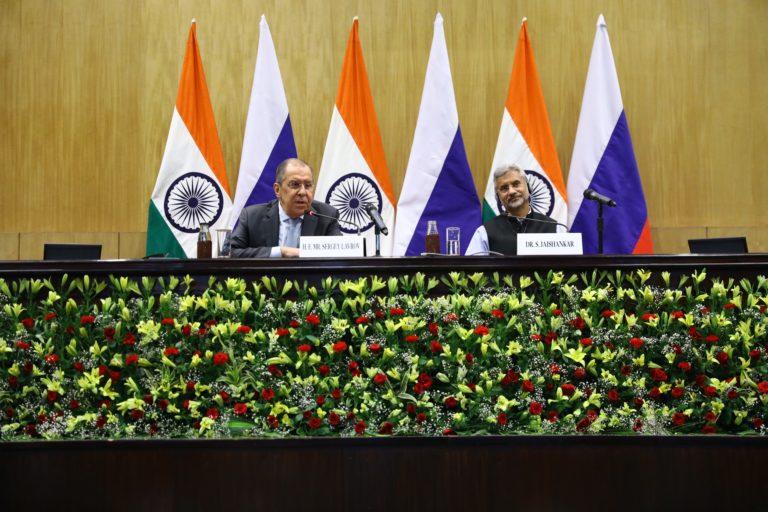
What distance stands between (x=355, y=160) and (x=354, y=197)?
257 mm

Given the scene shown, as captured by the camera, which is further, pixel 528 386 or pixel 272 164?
pixel 272 164

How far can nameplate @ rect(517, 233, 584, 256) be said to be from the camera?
324cm

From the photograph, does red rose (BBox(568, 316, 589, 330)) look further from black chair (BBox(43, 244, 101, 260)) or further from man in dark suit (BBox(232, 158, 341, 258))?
black chair (BBox(43, 244, 101, 260))

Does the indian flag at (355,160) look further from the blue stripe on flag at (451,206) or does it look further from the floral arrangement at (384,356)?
the floral arrangement at (384,356)

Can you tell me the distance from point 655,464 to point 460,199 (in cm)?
273

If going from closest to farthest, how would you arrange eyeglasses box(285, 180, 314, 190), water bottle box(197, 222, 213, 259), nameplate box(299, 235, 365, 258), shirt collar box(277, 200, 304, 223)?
nameplate box(299, 235, 365, 258)
water bottle box(197, 222, 213, 259)
eyeglasses box(285, 180, 314, 190)
shirt collar box(277, 200, 304, 223)

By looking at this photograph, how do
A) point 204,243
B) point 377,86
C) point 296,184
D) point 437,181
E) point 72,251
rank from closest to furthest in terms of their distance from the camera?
1. point 204,243
2. point 72,251
3. point 296,184
4. point 437,181
5. point 377,86

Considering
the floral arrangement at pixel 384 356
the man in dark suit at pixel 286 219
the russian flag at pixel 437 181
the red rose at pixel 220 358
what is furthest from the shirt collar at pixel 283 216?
the red rose at pixel 220 358

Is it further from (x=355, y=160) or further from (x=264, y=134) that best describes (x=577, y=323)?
(x=264, y=134)

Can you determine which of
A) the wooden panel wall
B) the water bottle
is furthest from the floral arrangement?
the wooden panel wall

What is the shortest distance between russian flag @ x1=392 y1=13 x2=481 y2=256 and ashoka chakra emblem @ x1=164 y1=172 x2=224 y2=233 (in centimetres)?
121

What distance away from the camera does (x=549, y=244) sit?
10.7 ft

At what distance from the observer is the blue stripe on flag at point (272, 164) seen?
4879 mm

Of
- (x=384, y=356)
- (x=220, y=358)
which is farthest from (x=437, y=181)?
(x=220, y=358)
